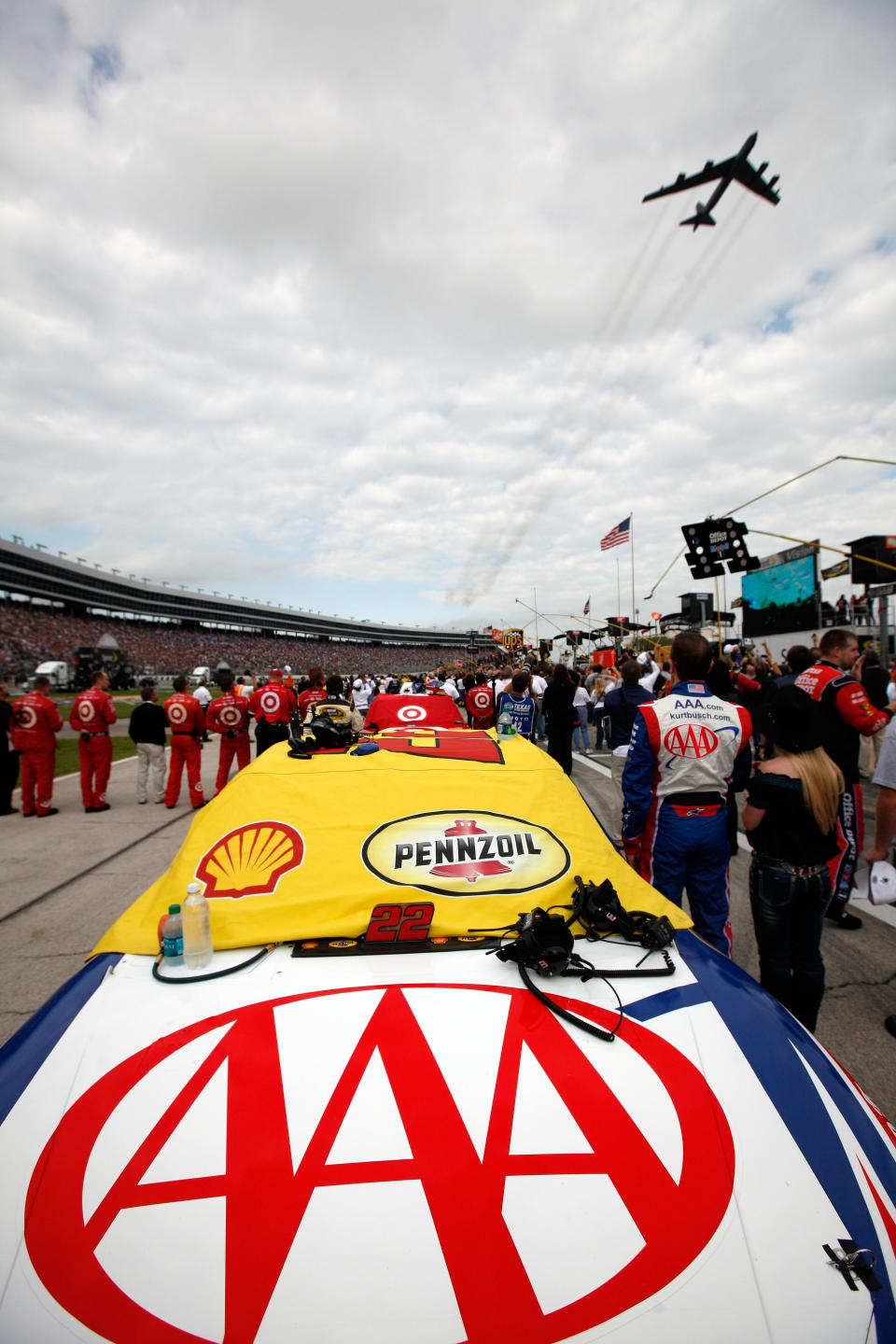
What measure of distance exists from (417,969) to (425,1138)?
1.58 feet

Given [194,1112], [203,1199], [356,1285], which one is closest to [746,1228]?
[356,1285]

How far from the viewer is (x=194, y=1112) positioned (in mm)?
1290

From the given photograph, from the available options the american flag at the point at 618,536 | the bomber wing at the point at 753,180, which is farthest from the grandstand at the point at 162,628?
the bomber wing at the point at 753,180

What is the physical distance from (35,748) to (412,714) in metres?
4.89

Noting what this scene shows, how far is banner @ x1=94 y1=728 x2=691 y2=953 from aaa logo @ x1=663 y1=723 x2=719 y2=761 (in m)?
0.57

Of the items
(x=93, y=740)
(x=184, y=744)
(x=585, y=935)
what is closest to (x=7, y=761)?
(x=93, y=740)

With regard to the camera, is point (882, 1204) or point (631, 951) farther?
point (631, 951)

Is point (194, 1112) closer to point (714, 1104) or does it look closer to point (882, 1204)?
point (714, 1104)

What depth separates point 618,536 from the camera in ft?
71.3

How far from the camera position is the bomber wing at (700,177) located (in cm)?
1549

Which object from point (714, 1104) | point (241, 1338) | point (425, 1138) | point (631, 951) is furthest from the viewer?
point (631, 951)

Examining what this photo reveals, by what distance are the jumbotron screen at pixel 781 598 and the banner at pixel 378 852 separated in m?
29.0

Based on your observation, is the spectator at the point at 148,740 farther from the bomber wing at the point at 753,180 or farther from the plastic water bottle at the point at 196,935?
the bomber wing at the point at 753,180

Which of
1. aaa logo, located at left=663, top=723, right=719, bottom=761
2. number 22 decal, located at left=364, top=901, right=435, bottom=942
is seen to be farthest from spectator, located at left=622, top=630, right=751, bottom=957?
number 22 decal, located at left=364, top=901, right=435, bottom=942
